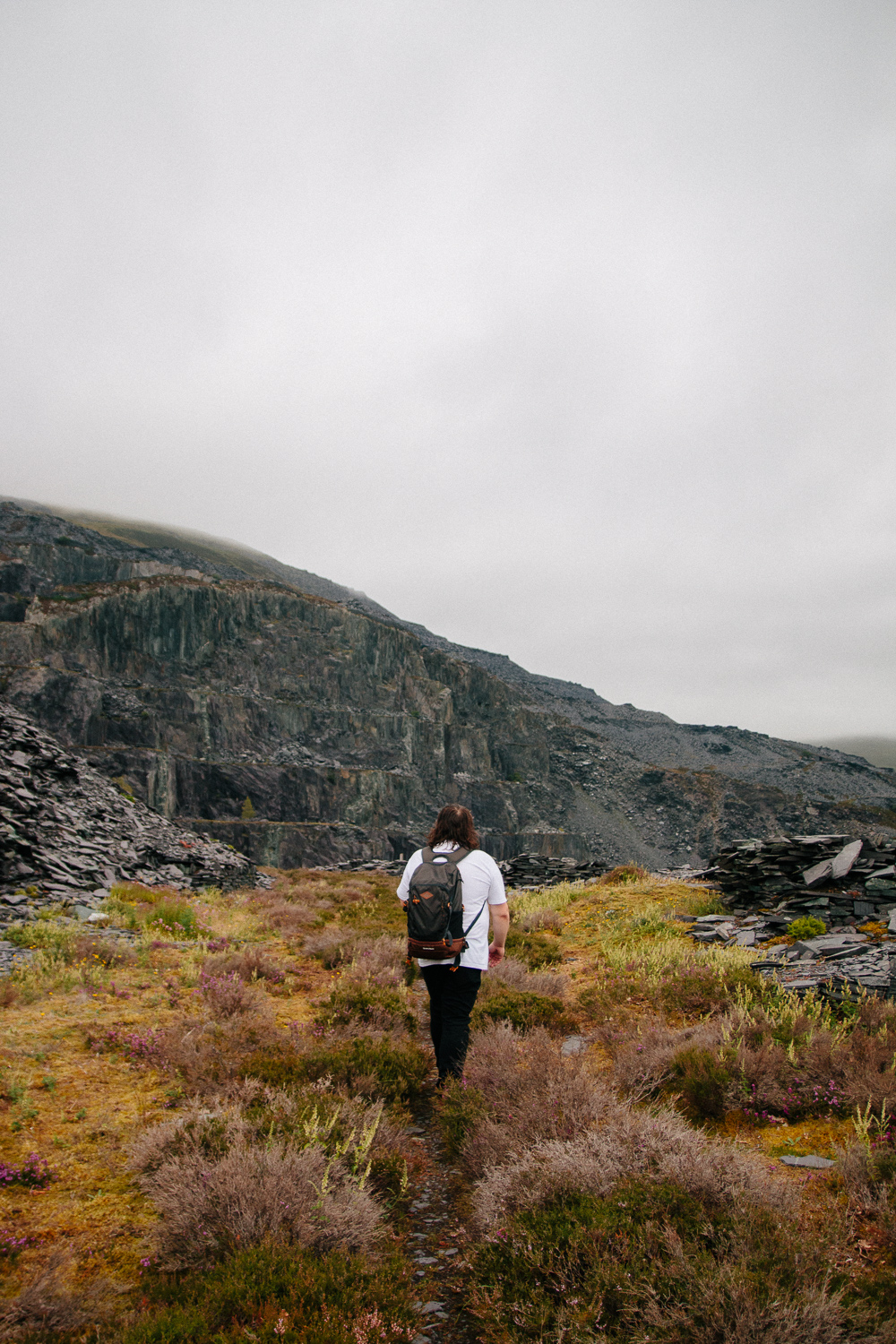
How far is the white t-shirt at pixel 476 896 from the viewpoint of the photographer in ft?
16.9

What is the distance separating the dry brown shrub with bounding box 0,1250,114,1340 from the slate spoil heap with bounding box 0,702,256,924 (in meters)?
9.76

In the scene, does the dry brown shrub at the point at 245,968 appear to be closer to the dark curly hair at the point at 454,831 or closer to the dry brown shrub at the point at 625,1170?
the dark curly hair at the point at 454,831

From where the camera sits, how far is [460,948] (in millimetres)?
4977

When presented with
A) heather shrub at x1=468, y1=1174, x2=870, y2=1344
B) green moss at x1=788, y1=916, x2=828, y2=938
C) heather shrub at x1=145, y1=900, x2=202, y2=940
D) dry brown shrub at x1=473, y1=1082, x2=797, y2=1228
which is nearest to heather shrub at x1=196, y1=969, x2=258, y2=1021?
heather shrub at x1=145, y1=900, x2=202, y2=940

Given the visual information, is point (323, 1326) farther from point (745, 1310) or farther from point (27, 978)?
point (27, 978)

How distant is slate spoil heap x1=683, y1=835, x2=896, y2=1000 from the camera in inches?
279

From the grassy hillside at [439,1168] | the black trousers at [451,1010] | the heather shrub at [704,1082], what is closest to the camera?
the grassy hillside at [439,1168]

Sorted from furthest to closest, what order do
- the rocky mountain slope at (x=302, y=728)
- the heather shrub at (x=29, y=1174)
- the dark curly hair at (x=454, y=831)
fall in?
the rocky mountain slope at (x=302, y=728), the dark curly hair at (x=454, y=831), the heather shrub at (x=29, y=1174)

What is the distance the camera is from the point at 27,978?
23.7 feet

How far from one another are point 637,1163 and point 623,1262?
28.7 inches

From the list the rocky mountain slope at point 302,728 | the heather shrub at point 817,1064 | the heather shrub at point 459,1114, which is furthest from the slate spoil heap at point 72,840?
the rocky mountain slope at point 302,728

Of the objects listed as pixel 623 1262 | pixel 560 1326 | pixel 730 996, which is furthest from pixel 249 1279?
pixel 730 996

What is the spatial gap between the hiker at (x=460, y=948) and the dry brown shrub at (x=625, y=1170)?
143 cm

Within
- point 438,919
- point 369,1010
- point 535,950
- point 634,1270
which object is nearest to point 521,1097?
point 438,919
